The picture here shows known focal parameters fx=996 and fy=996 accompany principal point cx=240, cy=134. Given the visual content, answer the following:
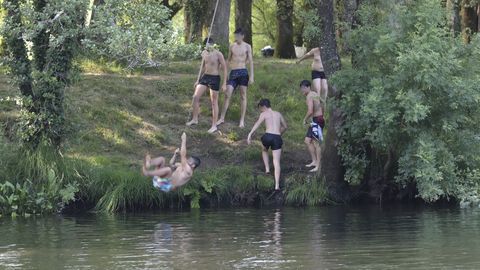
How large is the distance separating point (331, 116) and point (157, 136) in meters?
4.29

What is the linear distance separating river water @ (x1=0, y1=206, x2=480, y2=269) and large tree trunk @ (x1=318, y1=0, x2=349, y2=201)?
942 millimetres

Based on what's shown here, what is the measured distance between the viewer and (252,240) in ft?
55.2

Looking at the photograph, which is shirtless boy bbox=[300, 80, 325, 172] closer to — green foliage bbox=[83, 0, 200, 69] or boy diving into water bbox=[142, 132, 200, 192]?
green foliage bbox=[83, 0, 200, 69]

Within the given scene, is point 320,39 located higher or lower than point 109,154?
higher

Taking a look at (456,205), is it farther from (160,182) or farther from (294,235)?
(160,182)

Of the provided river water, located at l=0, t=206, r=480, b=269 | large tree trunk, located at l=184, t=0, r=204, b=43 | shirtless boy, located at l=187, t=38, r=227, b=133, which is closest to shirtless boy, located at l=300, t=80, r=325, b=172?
river water, located at l=0, t=206, r=480, b=269

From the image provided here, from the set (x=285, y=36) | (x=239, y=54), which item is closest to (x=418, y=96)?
(x=239, y=54)

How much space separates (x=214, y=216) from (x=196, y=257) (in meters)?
5.03

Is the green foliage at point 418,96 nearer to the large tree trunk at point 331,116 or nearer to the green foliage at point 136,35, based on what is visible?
the large tree trunk at point 331,116

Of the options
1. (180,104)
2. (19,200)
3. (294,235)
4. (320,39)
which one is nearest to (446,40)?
(320,39)

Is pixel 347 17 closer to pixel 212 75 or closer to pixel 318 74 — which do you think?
pixel 318 74

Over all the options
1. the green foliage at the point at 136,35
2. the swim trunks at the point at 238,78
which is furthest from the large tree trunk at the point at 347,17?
the green foliage at the point at 136,35

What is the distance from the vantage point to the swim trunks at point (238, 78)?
23125 millimetres

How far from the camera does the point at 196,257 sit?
15.1 m
